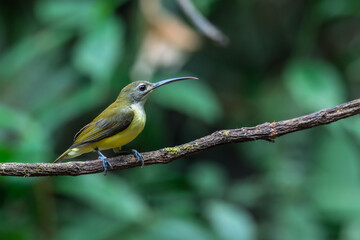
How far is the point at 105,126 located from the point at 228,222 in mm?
2523

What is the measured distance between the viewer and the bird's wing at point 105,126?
252 centimetres

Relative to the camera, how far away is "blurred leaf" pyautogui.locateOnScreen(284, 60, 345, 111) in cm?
483

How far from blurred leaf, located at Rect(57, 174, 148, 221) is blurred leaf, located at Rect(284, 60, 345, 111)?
1984mm

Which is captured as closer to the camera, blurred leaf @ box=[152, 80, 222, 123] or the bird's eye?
the bird's eye

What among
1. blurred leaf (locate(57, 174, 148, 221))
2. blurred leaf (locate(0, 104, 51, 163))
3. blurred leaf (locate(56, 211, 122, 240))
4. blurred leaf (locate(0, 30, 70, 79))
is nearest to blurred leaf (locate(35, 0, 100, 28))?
blurred leaf (locate(0, 30, 70, 79))

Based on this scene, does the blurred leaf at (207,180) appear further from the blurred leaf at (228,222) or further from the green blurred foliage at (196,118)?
the blurred leaf at (228,222)

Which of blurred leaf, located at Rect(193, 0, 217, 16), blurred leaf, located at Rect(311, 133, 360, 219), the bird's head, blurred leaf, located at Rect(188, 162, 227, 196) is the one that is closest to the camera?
the bird's head

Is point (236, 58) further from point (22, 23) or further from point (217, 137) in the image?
point (217, 137)

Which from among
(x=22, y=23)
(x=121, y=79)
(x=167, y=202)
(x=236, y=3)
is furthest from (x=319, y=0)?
(x=22, y=23)

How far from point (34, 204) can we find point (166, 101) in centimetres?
175

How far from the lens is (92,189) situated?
4.53 meters

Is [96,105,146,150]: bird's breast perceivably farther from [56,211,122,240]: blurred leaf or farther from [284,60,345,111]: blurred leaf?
[284,60,345,111]: blurred leaf

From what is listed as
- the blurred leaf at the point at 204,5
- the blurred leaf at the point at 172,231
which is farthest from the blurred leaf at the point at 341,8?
the blurred leaf at the point at 172,231

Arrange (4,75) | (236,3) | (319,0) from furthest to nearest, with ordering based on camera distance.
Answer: (236,3)
(319,0)
(4,75)
